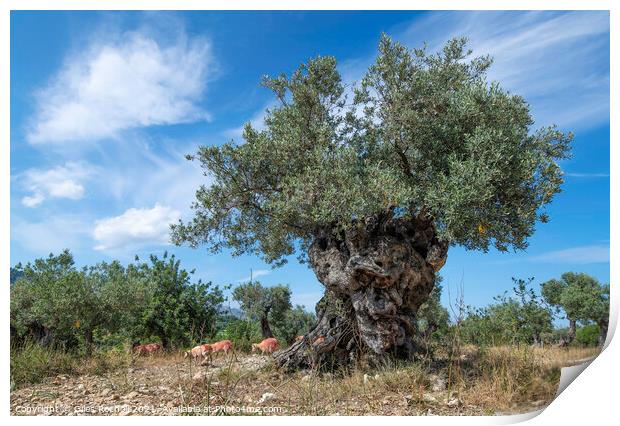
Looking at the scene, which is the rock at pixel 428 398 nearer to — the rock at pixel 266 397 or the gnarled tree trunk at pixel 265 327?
the rock at pixel 266 397

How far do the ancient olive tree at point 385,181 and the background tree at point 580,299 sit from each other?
4.91 feet

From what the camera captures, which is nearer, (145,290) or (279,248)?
(279,248)

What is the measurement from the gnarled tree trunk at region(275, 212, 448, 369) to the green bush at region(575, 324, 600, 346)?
250cm

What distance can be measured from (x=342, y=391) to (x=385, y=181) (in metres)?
3.25

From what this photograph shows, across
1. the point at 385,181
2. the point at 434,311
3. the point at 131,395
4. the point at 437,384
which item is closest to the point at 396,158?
the point at 385,181

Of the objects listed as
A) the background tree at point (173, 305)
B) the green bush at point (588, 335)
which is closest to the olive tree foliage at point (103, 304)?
the background tree at point (173, 305)

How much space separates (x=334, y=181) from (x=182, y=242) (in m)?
3.67

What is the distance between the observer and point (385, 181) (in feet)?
26.1

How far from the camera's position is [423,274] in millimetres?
9172

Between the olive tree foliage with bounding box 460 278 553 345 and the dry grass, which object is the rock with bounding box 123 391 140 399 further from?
the olive tree foliage with bounding box 460 278 553 345

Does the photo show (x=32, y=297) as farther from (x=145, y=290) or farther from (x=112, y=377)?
(x=112, y=377)
